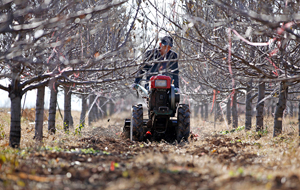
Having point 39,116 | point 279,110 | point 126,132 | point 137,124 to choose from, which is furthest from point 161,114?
point 39,116

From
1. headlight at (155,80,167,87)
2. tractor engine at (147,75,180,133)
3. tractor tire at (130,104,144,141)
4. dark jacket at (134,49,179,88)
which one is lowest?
tractor tire at (130,104,144,141)

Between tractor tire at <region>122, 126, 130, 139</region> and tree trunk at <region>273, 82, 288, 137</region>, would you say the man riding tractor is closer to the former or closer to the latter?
tractor tire at <region>122, 126, 130, 139</region>

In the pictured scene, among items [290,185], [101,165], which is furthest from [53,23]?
[290,185]

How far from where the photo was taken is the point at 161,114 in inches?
240

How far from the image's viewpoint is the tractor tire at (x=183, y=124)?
6477mm

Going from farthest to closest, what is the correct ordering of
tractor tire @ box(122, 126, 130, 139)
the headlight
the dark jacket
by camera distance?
1. tractor tire @ box(122, 126, 130, 139)
2. the headlight
3. the dark jacket

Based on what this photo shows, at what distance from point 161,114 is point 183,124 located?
71 centimetres

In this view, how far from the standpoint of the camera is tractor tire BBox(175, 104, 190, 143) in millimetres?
6477

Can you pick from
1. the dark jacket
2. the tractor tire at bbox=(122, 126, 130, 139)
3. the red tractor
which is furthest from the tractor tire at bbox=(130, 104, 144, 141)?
the tractor tire at bbox=(122, 126, 130, 139)

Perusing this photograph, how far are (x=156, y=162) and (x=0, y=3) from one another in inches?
114

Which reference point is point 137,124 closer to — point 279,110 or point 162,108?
point 162,108

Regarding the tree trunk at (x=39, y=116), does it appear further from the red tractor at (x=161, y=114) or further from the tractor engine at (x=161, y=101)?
the tractor engine at (x=161, y=101)

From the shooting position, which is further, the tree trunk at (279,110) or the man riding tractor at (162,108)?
the tree trunk at (279,110)

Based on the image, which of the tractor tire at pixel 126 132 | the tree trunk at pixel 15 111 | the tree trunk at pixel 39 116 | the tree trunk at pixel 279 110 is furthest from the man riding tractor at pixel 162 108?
the tree trunk at pixel 15 111
